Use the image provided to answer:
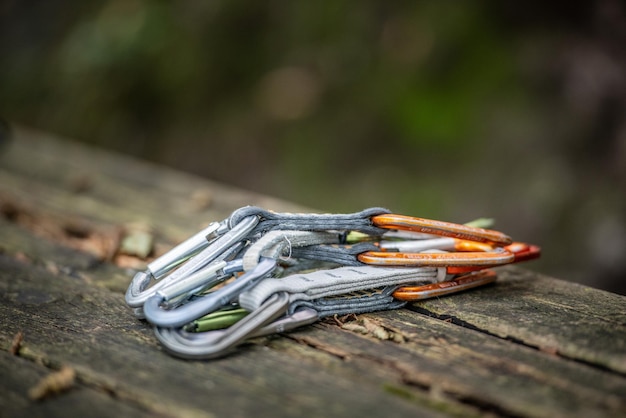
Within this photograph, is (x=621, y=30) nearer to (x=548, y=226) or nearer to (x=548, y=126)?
(x=548, y=126)

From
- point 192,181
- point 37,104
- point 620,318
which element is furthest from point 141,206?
point 37,104

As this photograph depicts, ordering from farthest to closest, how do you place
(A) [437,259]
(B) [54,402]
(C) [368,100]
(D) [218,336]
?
(C) [368,100] → (A) [437,259] → (D) [218,336] → (B) [54,402]

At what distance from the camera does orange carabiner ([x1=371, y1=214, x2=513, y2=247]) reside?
4.86ft

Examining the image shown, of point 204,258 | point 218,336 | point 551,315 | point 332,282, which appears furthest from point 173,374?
point 551,315

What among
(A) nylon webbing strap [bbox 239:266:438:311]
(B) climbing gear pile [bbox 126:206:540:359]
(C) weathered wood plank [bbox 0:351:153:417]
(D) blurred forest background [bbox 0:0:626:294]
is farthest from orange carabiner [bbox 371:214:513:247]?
(D) blurred forest background [bbox 0:0:626:294]

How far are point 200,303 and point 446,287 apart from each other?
644 mm

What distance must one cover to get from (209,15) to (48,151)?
3.04 meters

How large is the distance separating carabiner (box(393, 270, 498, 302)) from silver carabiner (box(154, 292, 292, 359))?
0.34 metres

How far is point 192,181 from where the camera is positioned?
2912mm

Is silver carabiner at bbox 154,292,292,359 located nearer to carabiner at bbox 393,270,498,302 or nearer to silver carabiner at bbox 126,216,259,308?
silver carabiner at bbox 126,216,259,308

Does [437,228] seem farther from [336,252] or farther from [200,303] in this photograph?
[200,303]

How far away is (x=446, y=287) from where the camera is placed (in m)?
1.55

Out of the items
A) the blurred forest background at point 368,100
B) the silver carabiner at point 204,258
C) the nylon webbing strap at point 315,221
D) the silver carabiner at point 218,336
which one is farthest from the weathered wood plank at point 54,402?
the blurred forest background at point 368,100

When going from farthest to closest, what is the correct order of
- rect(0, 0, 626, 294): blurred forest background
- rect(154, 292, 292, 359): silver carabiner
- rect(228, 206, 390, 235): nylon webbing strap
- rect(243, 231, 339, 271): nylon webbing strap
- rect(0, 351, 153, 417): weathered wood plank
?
rect(0, 0, 626, 294): blurred forest background → rect(228, 206, 390, 235): nylon webbing strap → rect(243, 231, 339, 271): nylon webbing strap → rect(154, 292, 292, 359): silver carabiner → rect(0, 351, 153, 417): weathered wood plank
